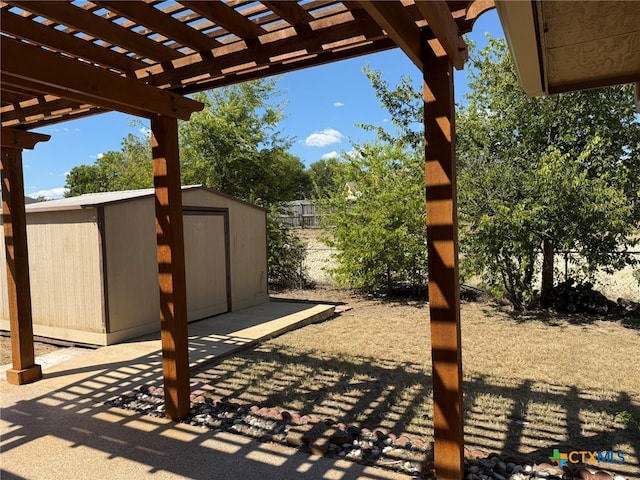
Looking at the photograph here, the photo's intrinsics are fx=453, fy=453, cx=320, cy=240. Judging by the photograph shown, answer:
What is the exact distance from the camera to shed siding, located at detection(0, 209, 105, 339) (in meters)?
5.86

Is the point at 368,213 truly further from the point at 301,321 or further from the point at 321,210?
the point at 301,321

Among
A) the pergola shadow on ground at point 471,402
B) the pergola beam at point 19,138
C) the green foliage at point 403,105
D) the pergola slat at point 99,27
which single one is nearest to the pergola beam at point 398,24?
the pergola slat at point 99,27

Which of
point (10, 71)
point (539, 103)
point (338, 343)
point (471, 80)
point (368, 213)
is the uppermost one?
point (471, 80)

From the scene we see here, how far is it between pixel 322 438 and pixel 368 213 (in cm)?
649

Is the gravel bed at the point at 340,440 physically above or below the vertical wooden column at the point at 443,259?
below

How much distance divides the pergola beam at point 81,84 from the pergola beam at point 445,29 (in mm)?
1917

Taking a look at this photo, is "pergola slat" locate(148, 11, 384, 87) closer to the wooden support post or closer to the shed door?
the wooden support post

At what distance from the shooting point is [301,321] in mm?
7023

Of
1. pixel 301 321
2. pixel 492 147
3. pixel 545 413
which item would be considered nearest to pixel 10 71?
pixel 545 413

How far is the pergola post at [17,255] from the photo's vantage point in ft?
13.7

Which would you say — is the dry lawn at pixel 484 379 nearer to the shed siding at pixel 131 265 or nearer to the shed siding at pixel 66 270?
the shed siding at pixel 131 265

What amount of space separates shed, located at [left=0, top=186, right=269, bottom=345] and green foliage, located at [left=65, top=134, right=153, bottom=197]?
17.2 ft

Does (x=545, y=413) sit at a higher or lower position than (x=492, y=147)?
lower
